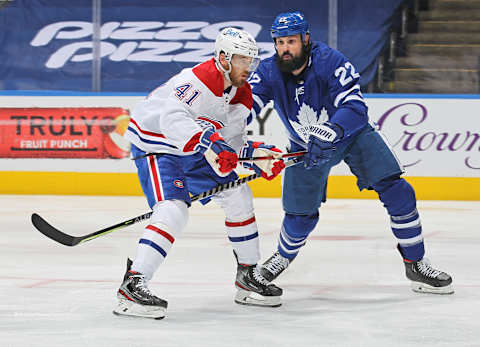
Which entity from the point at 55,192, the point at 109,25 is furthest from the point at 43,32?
the point at 55,192

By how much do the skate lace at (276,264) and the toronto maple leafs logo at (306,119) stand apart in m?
0.50

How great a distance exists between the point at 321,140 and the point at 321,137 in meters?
0.01

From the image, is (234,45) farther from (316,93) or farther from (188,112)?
(316,93)

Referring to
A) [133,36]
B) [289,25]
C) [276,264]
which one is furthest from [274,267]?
[133,36]

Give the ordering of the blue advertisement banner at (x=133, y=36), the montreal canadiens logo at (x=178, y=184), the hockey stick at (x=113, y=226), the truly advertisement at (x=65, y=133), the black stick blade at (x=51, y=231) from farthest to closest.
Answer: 1. the blue advertisement banner at (x=133, y=36)
2. the truly advertisement at (x=65, y=133)
3. the black stick blade at (x=51, y=231)
4. the hockey stick at (x=113, y=226)
5. the montreal canadiens logo at (x=178, y=184)

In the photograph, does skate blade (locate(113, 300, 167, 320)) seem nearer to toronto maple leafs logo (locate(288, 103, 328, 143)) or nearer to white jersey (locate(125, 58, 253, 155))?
white jersey (locate(125, 58, 253, 155))

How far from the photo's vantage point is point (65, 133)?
714 centimetres

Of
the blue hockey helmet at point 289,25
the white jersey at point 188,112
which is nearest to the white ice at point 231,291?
the white jersey at point 188,112

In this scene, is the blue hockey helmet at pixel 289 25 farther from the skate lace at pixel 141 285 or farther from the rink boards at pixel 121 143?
the rink boards at pixel 121 143

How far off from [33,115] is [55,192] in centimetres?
68

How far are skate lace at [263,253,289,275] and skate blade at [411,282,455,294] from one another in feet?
1.66

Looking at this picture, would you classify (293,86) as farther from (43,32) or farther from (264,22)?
(43,32)

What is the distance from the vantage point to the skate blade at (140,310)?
2.65 metres

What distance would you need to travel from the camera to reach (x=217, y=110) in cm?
283
